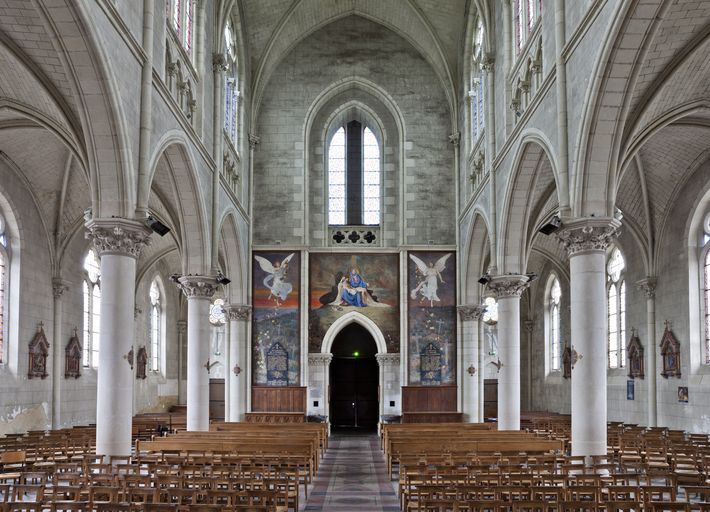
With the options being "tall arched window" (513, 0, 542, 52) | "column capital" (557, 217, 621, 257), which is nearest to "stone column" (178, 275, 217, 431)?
"tall arched window" (513, 0, 542, 52)

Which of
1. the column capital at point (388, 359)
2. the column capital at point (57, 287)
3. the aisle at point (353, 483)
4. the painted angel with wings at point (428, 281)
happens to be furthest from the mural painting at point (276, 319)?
the column capital at point (57, 287)

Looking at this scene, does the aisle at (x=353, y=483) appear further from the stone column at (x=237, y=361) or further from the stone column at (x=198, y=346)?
the stone column at (x=237, y=361)

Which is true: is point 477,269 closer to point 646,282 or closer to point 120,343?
point 646,282

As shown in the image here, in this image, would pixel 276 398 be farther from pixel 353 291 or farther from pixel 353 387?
pixel 353 387

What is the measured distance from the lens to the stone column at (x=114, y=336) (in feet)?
57.1

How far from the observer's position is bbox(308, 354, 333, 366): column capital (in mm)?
37000

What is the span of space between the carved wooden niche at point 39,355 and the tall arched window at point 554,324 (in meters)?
23.2

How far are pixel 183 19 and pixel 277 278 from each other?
1489 cm

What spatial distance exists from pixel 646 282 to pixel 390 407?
13339 mm

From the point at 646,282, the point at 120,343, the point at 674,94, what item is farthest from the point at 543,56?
the point at 120,343

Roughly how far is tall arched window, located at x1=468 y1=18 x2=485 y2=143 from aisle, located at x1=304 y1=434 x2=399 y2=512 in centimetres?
1263

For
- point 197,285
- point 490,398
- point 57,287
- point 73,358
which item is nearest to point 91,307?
point 73,358

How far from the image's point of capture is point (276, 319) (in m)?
36.8

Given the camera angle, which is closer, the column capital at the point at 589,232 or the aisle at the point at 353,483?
the aisle at the point at 353,483
